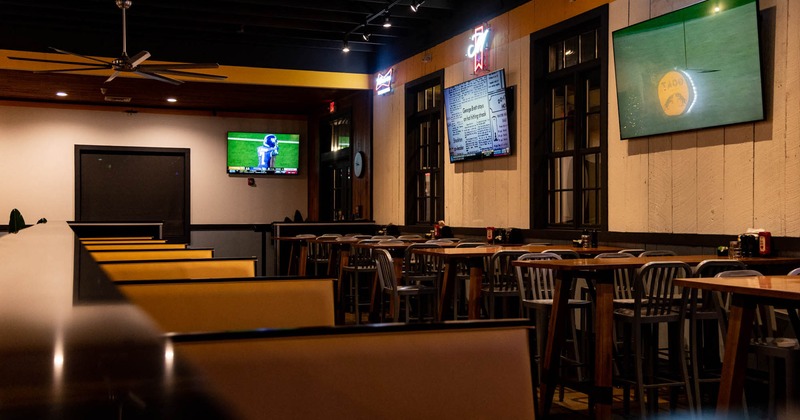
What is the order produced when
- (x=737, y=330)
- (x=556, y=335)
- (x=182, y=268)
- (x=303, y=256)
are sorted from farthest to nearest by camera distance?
(x=303, y=256) → (x=556, y=335) → (x=182, y=268) → (x=737, y=330)

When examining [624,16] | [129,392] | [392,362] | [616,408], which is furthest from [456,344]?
[624,16]

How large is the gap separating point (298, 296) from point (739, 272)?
7.14 feet

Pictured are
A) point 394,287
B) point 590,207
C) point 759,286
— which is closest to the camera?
point 759,286

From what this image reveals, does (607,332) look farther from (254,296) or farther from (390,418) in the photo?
(390,418)

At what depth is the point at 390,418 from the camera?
1.46 m

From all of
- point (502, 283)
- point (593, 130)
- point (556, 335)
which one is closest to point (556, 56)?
point (593, 130)

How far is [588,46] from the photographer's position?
6.75 metres

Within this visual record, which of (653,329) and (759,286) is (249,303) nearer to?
(759,286)

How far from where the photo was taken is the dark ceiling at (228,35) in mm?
8523

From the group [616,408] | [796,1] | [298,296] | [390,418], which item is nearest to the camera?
[390,418]

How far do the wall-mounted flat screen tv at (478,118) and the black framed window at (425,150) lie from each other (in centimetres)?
45

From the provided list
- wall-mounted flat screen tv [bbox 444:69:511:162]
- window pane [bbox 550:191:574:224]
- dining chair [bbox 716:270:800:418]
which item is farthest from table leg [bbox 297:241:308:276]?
dining chair [bbox 716:270:800:418]

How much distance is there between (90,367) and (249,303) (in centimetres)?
176

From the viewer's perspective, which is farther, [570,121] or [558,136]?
[558,136]
